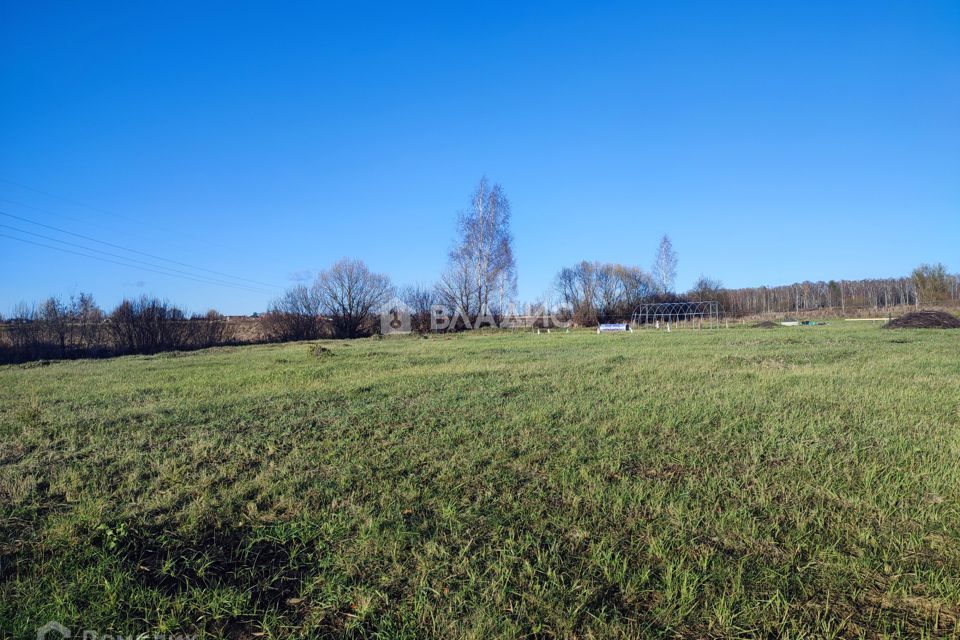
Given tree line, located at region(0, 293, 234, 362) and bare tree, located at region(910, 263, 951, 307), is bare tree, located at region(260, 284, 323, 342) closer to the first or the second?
tree line, located at region(0, 293, 234, 362)

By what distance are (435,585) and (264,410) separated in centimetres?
386

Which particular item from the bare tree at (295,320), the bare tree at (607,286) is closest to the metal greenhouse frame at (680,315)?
the bare tree at (607,286)

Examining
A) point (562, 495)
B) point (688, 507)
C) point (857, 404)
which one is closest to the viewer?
point (688, 507)

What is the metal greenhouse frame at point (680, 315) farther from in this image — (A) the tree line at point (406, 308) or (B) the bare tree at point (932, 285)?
(B) the bare tree at point (932, 285)

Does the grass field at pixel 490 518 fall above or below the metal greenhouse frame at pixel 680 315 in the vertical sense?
below

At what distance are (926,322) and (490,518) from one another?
26.8 m

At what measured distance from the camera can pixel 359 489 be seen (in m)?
3.30

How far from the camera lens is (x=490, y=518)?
113 inches

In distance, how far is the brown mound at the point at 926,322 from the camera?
821 inches

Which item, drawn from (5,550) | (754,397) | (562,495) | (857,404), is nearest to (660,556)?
(562,495)

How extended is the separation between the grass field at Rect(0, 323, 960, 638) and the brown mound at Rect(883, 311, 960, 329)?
813 inches

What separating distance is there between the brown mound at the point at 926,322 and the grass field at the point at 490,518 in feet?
67.8

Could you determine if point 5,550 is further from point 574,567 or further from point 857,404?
point 857,404

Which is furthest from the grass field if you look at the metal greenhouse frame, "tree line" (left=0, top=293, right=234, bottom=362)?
the metal greenhouse frame
